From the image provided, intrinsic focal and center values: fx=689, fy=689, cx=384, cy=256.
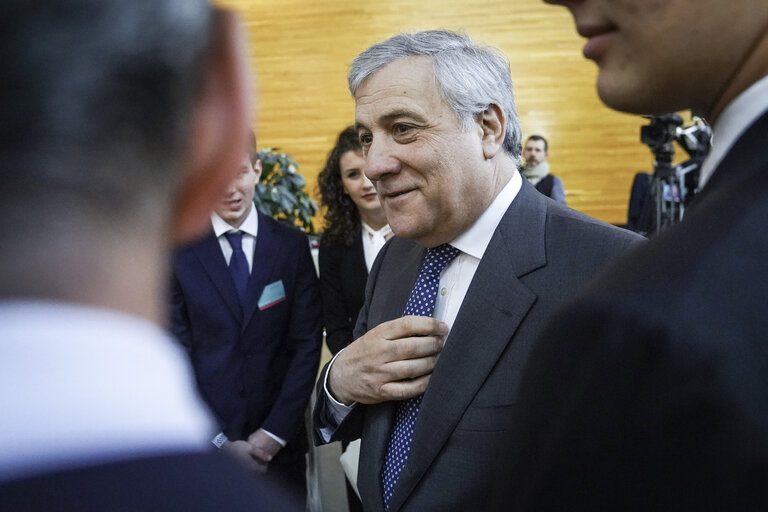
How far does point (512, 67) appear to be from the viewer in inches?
439

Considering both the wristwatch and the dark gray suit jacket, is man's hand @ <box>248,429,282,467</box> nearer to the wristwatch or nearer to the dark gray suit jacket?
the wristwatch

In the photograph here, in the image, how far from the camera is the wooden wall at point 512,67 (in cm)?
1132

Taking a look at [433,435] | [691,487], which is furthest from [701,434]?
[433,435]

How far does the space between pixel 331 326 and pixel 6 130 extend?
2.72 m

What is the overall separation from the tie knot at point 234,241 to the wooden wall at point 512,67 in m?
8.86

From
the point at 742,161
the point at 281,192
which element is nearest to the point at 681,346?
the point at 742,161

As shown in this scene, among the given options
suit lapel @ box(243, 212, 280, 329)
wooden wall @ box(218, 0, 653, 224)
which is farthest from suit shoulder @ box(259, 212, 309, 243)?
wooden wall @ box(218, 0, 653, 224)

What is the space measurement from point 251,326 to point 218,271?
25cm

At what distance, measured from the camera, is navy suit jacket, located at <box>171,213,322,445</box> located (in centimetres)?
259

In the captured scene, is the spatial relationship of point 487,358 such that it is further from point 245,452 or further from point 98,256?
point 245,452

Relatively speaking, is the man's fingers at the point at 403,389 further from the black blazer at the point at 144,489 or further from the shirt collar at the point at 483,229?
the black blazer at the point at 144,489

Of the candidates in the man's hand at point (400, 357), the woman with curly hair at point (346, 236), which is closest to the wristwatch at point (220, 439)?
the woman with curly hair at point (346, 236)

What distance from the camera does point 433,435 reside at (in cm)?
131

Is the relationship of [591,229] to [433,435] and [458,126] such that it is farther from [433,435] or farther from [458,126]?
[433,435]
